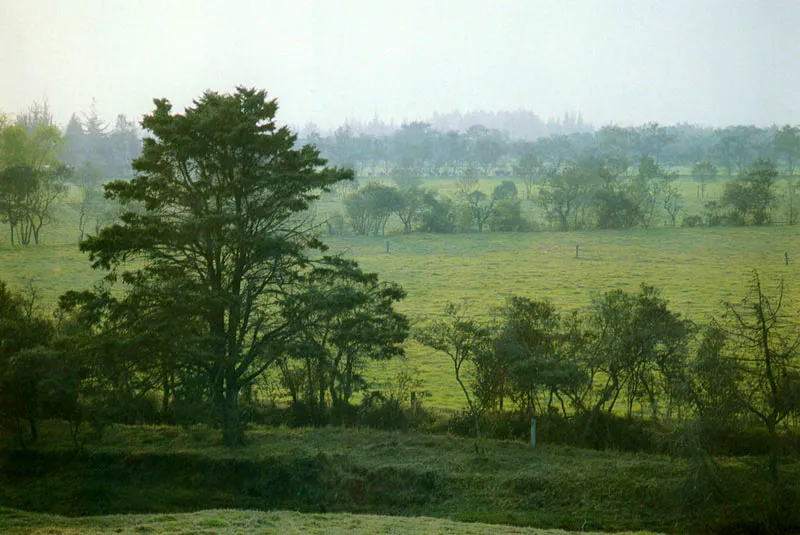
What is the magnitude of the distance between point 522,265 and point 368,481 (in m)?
33.2

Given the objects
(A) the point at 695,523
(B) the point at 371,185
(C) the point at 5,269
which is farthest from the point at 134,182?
(B) the point at 371,185

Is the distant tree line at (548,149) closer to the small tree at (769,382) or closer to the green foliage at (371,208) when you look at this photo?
the green foliage at (371,208)

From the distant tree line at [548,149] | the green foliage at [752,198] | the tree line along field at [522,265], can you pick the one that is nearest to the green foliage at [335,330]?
the tree line along field at [522,265]

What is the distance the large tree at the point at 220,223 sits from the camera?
1767 cm

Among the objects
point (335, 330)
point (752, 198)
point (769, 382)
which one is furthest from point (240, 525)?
point (752, 198)

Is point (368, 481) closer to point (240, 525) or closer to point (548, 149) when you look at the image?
point (240, 525)

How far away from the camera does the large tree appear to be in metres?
17.7

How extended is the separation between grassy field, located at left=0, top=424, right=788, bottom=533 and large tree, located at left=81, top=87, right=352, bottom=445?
5.41ft

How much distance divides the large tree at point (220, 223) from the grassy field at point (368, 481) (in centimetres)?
165

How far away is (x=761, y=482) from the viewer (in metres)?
14.5

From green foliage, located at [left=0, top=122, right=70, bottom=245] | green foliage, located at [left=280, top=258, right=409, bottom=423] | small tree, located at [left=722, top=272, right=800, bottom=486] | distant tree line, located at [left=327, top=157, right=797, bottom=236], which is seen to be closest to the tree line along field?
green foliage, located at [left=0, top=122, right=70, bottom=245]

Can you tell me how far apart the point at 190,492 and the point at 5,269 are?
23.8 meters

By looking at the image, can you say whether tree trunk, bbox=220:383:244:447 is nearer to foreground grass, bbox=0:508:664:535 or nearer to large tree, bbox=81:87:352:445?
large tree, bbox=81:87:352:445

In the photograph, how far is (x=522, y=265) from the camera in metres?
47.6
